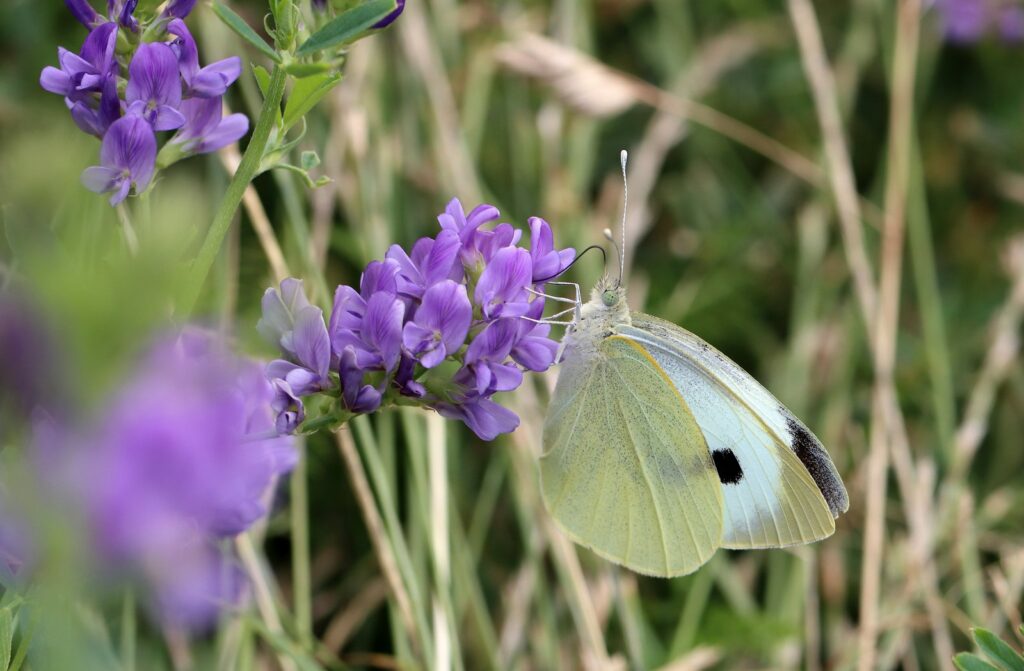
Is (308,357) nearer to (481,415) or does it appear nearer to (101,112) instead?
(481,415)

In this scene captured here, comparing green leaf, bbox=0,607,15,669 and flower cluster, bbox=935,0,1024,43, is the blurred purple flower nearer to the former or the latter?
green leaf, bbox=0,607,15,669

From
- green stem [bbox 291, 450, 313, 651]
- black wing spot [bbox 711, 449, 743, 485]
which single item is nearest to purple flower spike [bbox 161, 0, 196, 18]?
green stem [bbox 291, 450, 313, 651]

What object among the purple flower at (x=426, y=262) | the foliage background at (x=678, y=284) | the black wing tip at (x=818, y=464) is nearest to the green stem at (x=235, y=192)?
the purple flower at (x=426, y=262)

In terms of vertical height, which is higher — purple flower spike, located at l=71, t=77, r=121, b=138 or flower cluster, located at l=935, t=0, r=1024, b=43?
flower cluster, located at l=935, t=0, r=1024, b=43

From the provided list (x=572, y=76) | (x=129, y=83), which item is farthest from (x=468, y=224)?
(x=572, y=76)

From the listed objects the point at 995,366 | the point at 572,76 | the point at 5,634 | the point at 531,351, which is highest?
the point at 572,76
